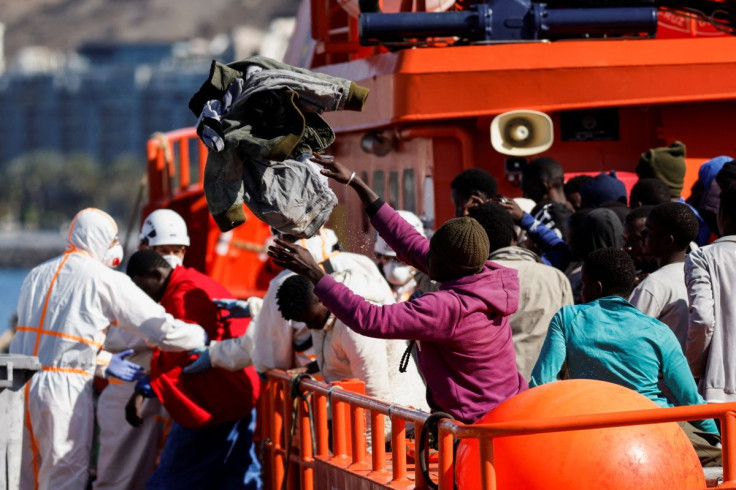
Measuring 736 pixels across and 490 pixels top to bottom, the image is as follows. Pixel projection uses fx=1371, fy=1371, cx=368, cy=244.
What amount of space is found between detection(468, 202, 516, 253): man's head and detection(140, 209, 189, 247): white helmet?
3165 millimetres

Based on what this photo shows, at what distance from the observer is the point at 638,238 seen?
7.12m

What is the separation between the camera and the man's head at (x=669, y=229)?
21.2 feet

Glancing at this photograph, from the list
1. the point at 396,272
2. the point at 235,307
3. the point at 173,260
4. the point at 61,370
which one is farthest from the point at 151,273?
the point at 396,272

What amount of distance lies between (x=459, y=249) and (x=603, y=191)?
3717 millimetres

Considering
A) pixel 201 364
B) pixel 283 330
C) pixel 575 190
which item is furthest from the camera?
pixel 575 190

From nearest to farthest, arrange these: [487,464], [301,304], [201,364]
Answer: [487,464]
[301,304]
[201,364]

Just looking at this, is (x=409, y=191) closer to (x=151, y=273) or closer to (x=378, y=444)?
(x=151, y=273)

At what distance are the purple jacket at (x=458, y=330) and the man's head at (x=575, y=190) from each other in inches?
162

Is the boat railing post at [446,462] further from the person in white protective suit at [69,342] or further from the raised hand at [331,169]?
the person in white protective suit at [69,342]

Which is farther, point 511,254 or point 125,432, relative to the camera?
point 125,432

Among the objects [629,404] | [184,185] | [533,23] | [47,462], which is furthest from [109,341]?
[184,185]

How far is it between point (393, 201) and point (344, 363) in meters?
4.61

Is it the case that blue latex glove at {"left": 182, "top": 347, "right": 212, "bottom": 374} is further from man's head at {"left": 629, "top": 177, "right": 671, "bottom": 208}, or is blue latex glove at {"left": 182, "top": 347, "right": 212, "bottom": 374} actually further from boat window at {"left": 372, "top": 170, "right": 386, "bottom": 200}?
boat window at {"left": 372, "top": 170, "right": 386, "bottom": 200}

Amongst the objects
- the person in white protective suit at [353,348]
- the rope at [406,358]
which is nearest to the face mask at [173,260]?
the person in white protective suit at [353,348]
